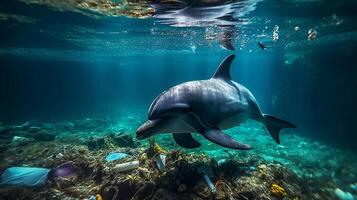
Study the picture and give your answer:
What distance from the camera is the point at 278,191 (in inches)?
234

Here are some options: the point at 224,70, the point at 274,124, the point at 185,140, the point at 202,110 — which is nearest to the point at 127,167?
the point at 185,140

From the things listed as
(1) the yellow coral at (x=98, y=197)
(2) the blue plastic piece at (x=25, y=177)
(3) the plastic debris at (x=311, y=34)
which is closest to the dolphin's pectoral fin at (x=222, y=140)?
(1) the yellow coral at (x=98, y=197)

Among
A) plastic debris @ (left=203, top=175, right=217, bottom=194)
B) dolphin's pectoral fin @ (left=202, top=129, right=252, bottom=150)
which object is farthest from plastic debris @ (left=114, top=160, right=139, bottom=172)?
dolphin's pectoral fin @ (left=202, top=129, right=252, bottom=150)

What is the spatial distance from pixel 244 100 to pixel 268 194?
2.65m

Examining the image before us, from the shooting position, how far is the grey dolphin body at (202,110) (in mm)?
5129

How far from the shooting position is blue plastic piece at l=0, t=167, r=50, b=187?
7.47m

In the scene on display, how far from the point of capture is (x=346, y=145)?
2267 cm

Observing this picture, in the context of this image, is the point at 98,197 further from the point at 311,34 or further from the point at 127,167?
the point at 311,34

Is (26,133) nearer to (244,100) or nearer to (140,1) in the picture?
(140,1)

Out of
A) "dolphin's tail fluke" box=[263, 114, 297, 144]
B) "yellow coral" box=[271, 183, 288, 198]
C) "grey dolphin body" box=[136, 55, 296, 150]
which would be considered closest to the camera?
"grey dolphin body" box=[136, 55, 296, 150]

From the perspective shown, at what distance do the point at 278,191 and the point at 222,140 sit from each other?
2.25m

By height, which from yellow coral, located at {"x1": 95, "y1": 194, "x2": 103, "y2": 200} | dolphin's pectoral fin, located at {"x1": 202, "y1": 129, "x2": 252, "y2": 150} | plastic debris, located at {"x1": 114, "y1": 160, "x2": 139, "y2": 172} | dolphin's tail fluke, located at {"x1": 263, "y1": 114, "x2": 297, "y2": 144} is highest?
dolphin's pectoral fin, located at {"x1": 202, "y1": 129, "x2": 252, "y2": 150}

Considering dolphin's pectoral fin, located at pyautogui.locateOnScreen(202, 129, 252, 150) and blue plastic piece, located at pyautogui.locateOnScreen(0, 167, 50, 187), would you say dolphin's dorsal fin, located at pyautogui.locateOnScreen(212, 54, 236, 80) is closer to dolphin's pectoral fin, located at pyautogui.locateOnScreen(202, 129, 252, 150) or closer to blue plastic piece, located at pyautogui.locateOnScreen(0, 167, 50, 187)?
dolphin's pectoral fin, located at pyautogui.locateOnScreen(202, 129, 252, 150)

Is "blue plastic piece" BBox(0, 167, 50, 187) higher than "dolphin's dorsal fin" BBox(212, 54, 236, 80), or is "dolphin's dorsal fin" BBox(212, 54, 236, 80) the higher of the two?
"dolphin's dorsal fin" BBox(212, 54, 236, 80)
